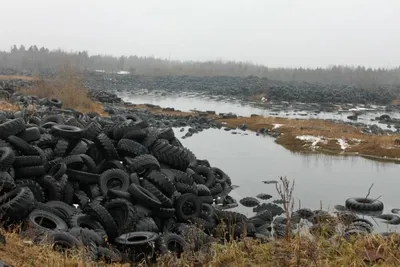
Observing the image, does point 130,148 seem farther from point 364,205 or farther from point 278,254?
point 278,254

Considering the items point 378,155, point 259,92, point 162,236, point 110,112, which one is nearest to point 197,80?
point 259,92

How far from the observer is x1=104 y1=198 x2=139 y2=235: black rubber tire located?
8055 millimetres

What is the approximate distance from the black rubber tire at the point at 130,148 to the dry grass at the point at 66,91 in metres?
18.1

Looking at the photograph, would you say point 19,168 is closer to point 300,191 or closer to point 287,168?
point 300,191

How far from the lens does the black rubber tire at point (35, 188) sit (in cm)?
863

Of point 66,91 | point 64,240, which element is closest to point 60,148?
point 64,240

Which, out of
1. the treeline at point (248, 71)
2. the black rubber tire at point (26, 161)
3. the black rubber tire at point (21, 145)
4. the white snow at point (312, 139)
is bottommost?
the white snow at point (312, 139)

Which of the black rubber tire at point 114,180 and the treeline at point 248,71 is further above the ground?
the treeline at point 248,71

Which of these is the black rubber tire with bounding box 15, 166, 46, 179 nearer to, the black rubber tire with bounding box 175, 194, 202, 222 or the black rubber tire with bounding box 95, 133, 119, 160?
the black rubber tire with bounding box 95, 133, 119, 160

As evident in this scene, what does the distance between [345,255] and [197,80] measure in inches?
3138

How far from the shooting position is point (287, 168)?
658 inches

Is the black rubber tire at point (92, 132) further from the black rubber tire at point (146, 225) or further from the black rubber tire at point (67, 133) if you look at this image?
the black rubber tire at point (146, 225)

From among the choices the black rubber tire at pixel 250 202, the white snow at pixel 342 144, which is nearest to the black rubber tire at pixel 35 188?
the black rubber tire at pixel 250 202

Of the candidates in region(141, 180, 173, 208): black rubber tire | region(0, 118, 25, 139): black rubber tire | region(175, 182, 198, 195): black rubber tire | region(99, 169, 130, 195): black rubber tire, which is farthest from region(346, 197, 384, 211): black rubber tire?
region(0, 118, 25, 139): black rubber tire
